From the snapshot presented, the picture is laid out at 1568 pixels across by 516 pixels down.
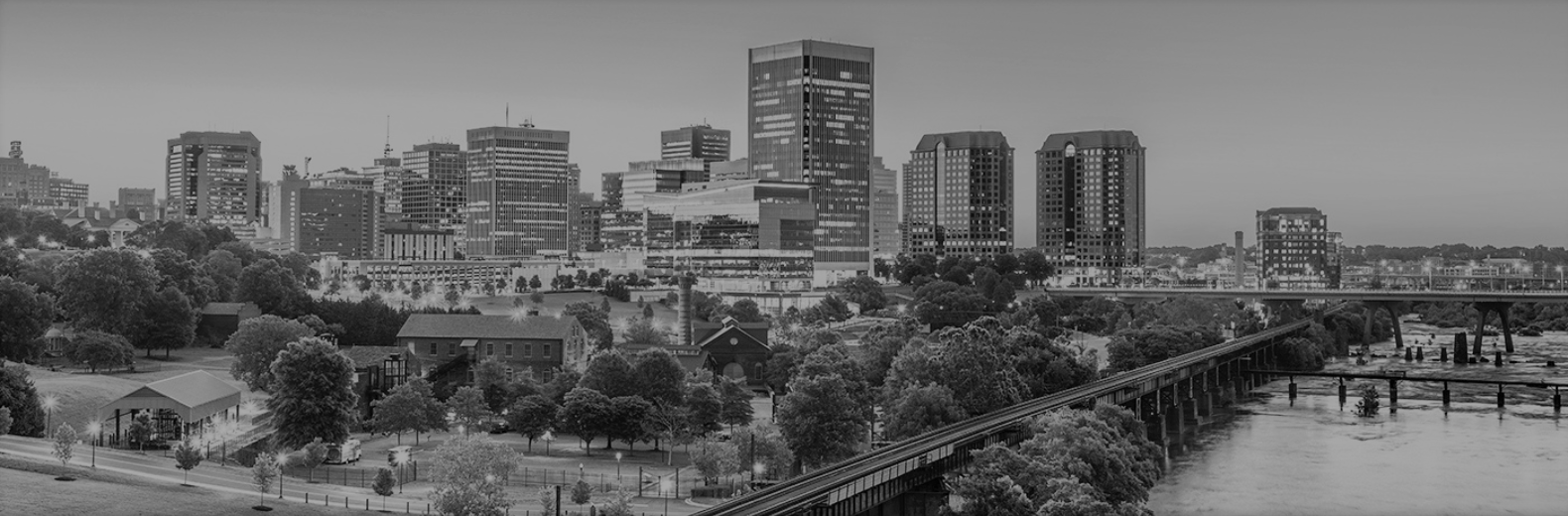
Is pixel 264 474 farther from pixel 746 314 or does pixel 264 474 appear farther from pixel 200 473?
pixel 746 314

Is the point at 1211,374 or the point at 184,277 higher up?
the point at 184,277

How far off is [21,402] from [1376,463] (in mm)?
86700

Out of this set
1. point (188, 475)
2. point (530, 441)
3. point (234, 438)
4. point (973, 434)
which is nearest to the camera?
point (188, 475)

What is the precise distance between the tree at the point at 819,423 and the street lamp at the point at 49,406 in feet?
143

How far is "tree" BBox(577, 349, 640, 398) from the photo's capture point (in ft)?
312

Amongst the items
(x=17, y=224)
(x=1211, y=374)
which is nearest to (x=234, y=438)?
(x=1211, y=374)

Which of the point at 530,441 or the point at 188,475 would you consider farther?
the point at 530,441

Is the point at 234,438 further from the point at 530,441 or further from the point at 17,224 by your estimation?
the point at 17,224

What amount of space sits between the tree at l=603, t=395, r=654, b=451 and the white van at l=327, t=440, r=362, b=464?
15.5 m

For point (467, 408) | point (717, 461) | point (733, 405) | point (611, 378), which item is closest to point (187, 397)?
point (467, 408)

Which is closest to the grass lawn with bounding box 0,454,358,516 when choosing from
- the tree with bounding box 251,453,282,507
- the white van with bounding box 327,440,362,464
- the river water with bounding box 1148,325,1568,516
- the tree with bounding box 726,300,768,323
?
the tree with bounding box 251,453,282,507

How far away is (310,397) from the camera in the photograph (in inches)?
3172

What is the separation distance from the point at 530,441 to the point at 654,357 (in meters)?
10.9

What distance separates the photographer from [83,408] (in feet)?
287
